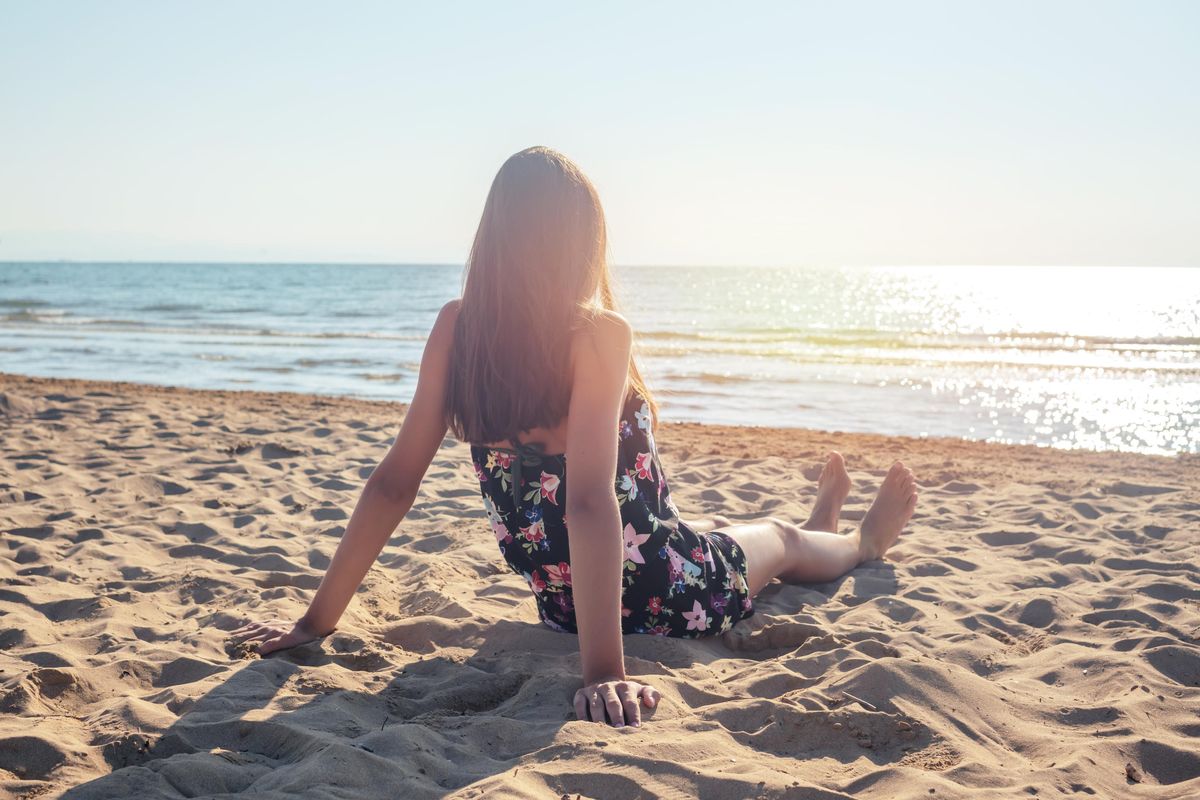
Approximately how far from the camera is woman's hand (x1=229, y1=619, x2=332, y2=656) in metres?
2.96

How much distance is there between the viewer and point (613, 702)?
239 cm

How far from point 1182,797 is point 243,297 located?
39.5 meters

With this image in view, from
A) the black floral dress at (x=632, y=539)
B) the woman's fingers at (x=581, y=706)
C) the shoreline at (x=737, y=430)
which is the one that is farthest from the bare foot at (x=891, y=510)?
the shoreline at (x=737, y=430)

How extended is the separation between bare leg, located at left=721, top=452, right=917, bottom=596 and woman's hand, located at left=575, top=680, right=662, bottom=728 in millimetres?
1019

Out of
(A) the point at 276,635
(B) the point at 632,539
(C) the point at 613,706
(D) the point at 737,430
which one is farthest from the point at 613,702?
(D) the point at 737,430

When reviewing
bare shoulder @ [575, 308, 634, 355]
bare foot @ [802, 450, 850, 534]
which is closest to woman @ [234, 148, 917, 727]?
bare shoulder @ [575, 308, 634, 355]

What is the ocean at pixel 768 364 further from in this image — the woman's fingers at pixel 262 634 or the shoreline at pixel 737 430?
the woman's fingers at pixel 262 634

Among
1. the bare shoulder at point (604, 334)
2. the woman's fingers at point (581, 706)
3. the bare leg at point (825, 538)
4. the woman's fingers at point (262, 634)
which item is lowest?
the woman's fingers at point (262, 634)

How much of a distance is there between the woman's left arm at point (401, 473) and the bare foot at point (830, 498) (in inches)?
85.6

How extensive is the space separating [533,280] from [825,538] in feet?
6.79

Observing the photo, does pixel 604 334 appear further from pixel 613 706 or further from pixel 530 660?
pixel 530 660

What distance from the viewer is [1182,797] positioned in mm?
2068

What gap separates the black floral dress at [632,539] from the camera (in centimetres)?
287

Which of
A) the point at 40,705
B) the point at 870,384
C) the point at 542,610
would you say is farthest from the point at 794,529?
the point at 870,384
